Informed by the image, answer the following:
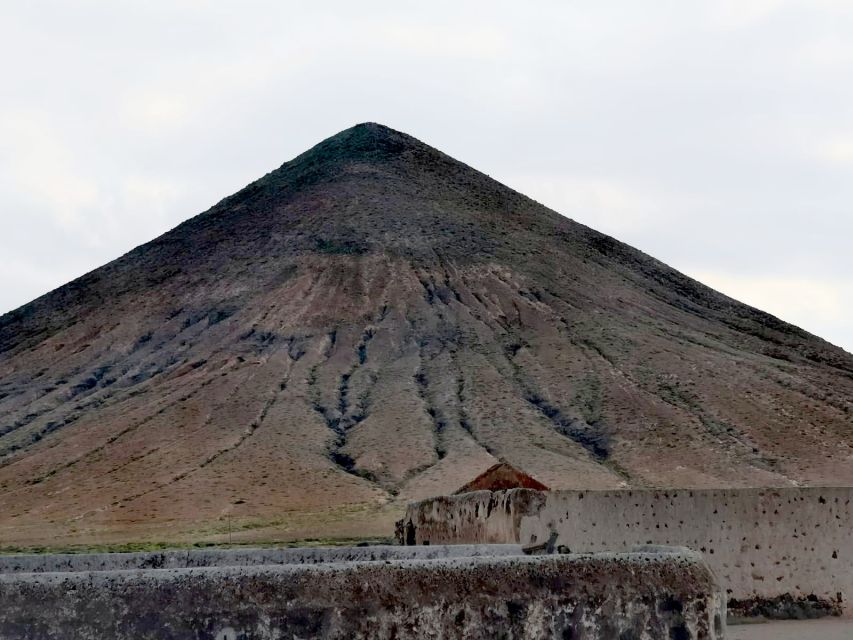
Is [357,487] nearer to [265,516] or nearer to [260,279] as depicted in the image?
[265,516]

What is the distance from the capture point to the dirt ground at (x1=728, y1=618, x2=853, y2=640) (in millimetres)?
11453

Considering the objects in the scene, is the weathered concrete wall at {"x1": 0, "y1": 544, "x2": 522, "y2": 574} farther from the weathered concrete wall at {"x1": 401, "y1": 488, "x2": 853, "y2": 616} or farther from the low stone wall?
the weathered concrete wall at {"x1": 401, "y1": 488, "x2": 853, "y2": 616}

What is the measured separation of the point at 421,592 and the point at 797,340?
8671cm

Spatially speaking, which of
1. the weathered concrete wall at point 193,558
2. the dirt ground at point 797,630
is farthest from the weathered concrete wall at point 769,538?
the weathered concrete wall at point 193,558

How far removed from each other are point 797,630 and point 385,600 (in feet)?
25.0

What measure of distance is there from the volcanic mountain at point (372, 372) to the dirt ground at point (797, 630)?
35468 mm

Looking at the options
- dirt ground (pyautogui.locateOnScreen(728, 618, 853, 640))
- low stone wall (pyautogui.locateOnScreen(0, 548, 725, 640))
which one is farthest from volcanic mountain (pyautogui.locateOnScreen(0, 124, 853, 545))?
low stone wall (pyautogui.locateOnScreen(0, 548, 725, 640))

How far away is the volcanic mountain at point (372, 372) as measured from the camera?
58844 millimetres

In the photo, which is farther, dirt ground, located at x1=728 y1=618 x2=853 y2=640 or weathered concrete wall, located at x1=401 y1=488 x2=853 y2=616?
weathered concrete wall, located at x1=401 y1=488 x2=853 y2=616

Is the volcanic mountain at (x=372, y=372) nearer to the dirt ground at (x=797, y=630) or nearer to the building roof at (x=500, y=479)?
the building roof at (x=500, y=479)

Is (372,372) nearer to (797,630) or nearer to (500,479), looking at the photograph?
(500,479)

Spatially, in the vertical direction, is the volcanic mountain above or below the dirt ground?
above

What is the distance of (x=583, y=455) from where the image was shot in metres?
61.6

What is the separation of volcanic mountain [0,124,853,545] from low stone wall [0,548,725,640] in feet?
139
